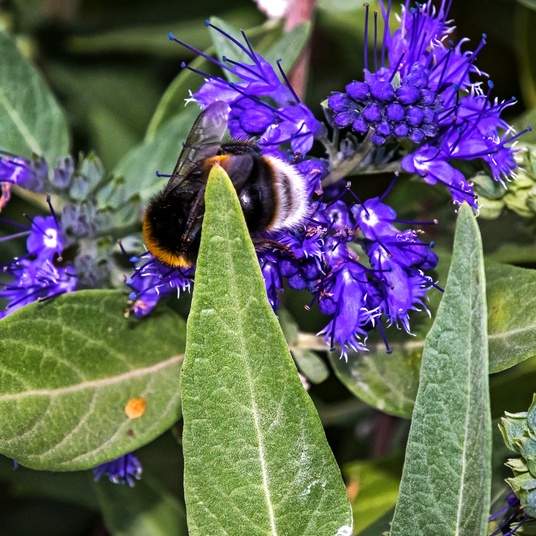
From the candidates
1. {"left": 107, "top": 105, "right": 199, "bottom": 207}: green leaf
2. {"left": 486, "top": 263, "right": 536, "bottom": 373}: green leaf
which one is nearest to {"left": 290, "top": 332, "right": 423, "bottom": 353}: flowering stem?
{"left": 486, "top": 263, "right": 536, "bottom": 373}: green leaf

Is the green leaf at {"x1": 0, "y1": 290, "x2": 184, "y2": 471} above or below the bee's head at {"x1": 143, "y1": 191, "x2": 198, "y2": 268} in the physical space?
below

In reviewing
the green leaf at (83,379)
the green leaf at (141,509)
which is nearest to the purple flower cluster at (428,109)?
the green leaf at (83,379)

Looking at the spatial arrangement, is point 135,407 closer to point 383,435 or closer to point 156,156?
point 156,156

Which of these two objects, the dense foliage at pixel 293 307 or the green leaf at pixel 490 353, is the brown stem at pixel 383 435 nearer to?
the dense foliage at pixel 293 307

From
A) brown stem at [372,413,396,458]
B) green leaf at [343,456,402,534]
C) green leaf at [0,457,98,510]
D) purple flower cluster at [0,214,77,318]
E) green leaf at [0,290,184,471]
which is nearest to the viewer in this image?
green leaf at [0,290,184,471]

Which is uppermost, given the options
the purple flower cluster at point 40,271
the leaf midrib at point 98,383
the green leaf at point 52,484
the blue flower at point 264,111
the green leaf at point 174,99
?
the blue flower at point 264,111

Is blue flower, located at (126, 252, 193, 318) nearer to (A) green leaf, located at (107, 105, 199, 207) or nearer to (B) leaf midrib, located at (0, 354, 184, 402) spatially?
(B) leaf midrib, located at (0, 354, 184, 402)
